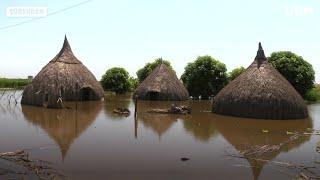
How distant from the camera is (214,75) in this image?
29.2m

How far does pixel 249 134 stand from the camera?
12195 mm

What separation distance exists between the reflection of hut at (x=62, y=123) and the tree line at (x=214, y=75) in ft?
45.7

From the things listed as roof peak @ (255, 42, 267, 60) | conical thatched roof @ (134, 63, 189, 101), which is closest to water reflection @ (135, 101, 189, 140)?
roof peak @ (255, 42, 267, 60)

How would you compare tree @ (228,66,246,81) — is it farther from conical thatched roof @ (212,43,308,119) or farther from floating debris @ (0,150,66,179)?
floating debris @ (0,150,66,179)

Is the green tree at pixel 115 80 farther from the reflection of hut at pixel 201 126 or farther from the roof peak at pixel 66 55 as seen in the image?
the reflection of hut at pixel 201 126

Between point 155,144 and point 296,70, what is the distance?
19.9 metres

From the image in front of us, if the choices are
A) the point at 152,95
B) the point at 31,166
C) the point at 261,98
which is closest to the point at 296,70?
the point at 152,95

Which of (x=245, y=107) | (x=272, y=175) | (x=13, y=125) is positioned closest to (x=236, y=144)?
(x=272, y=175)

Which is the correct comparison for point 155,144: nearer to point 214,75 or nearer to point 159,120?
point 159,120

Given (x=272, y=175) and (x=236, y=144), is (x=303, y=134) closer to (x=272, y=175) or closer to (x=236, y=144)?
(x=236, y=144)

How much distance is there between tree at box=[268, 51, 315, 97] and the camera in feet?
88.1

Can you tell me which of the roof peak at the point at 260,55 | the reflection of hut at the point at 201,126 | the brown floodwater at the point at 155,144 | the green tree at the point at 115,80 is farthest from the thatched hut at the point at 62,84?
the roof peak at the point at 260,55

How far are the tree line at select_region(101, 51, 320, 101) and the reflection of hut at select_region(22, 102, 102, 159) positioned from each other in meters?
13.9

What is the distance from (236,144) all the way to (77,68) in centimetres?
1645
